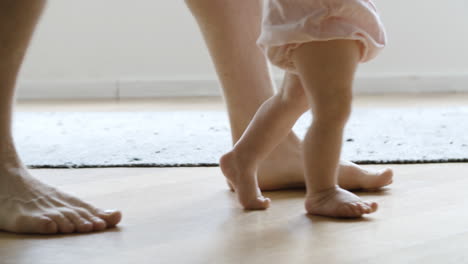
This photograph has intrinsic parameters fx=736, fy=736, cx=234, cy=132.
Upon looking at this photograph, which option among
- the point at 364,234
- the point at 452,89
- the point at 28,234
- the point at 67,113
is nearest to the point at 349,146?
the point at 364,234

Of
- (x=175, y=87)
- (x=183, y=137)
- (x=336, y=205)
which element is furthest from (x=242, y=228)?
(x=175, y=87)

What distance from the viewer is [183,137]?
1.68 meters

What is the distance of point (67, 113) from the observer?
7.66 feet

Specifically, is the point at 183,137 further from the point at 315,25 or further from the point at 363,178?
the point at 315,25

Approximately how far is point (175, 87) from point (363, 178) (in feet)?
6.16

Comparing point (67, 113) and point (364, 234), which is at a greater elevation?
point (364, 234)

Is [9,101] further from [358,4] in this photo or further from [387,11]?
[387,11]

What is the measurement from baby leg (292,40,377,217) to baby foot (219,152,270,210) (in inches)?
3.1

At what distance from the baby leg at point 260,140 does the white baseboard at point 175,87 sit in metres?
1.82

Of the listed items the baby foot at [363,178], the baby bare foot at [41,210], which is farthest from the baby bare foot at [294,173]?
the baby bare foot at [41,210]

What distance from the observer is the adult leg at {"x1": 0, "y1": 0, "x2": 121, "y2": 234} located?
0.88 m

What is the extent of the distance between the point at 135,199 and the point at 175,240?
267 mm

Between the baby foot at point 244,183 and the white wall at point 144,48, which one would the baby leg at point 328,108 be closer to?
the baby foot at point 244,183

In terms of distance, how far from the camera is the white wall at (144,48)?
Result: 2.84 m
